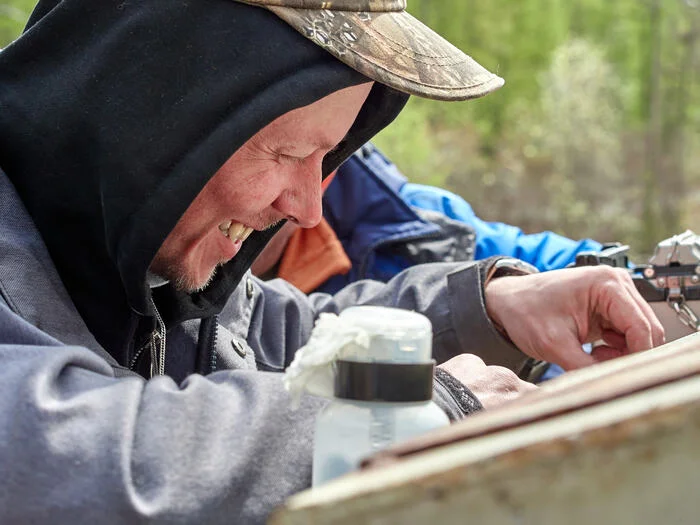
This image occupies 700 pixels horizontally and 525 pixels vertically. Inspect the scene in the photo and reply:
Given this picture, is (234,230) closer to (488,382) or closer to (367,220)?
(488,382)

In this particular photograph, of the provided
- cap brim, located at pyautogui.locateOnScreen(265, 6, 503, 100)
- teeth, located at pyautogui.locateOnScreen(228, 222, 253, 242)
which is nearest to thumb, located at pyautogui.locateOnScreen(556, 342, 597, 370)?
cap brim, located at pyautogui.locateOnScreen(265, 6, 503, 100)

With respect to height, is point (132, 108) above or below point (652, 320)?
above

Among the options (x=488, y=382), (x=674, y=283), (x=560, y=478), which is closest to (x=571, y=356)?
(x=674, y=283)

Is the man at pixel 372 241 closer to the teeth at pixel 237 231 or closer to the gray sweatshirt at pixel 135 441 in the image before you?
the teeth at pixel 237 231

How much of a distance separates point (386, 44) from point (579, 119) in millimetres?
27736

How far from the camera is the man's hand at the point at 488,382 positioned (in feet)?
4.56

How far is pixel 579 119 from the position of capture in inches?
1120

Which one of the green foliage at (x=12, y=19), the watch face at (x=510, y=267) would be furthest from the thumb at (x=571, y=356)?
the green foliage at (x=12, y=19)

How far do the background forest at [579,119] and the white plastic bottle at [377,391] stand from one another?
992 inches

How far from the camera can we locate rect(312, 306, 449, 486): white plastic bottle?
975 millimetres

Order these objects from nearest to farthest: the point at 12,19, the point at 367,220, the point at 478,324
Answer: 1. the point at 478,324
2. the point at 367,220
3. the point at 12,19

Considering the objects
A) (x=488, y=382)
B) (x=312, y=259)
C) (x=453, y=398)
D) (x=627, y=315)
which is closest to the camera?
(x=453, y=398)

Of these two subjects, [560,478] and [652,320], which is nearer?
[560,478]

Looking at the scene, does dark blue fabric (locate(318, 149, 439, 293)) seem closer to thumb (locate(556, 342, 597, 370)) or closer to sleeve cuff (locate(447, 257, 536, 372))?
sleeve cuff (locate(447, 257, 536, 372))
